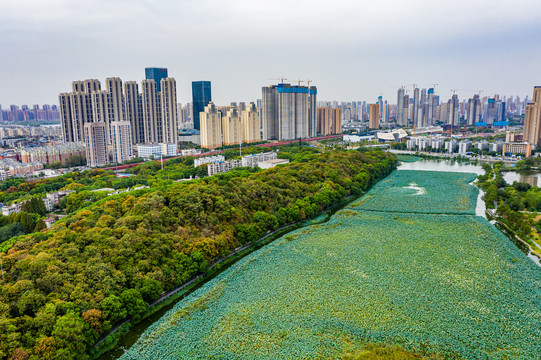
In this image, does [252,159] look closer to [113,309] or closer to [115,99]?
[115,99]

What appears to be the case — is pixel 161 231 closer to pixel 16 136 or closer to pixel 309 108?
pixel 309 108

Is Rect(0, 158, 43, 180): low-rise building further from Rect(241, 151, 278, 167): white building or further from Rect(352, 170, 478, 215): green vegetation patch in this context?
Rect(352, 170, 478, 215): green vegetation patch

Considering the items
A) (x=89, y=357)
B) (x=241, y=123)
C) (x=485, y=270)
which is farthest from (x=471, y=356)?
(x=241, y=123)

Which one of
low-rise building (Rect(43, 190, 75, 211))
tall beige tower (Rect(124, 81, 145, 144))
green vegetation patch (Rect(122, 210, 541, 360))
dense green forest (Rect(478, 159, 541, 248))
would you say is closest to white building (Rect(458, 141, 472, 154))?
dense green forest (Rect(478, 159, 541, 248))

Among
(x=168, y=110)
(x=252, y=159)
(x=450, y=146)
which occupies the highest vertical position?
(x=168, y=110)

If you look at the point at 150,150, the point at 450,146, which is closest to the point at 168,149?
the point at 150,150
